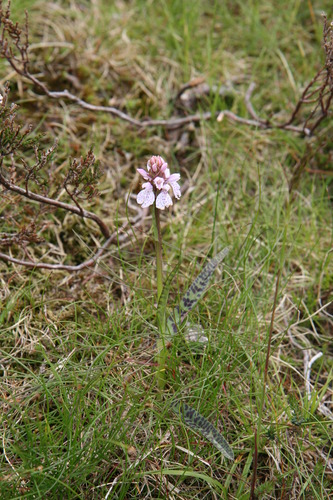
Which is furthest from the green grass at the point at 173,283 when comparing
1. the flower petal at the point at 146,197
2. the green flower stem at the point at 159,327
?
the flower petal at the point at 146,197

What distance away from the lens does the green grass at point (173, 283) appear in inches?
77.7

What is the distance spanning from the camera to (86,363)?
7.00 ft

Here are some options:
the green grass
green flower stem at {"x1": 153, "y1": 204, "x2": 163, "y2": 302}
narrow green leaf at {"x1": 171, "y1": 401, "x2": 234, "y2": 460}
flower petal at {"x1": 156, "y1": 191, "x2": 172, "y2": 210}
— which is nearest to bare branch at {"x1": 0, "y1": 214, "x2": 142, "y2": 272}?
the green grass

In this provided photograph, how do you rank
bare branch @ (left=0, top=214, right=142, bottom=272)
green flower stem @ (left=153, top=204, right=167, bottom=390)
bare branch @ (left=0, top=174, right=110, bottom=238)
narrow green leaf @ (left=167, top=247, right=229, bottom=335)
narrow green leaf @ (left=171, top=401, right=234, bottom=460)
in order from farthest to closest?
bare branch @ (left=0, top=214, right=142, bottom=272)
bare branch @ (left=0, top=174, right=110, bottom=238)
narrow green leaf @ (left=167, top=247, right=229, bottom=335)
green flower stem @ (left=153, top=204, right=167, bottom=390)
narrow green leaf @ (left=171, top=401, right=234, bottom=460)

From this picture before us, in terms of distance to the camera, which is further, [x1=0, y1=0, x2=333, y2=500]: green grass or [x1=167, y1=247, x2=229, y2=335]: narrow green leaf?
[x1=167, y1=247, x2=229, y2=335]: narrow green leaf

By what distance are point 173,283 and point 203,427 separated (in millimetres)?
909

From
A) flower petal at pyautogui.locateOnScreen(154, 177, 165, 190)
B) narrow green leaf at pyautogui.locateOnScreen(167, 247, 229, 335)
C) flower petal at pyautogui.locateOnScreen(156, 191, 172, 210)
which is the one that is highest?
flower petal at pyautogui.locateOnScreen(154, 177, 165, 190)

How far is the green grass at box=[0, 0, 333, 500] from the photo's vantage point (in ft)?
6.48

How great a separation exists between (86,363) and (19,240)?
0.80m

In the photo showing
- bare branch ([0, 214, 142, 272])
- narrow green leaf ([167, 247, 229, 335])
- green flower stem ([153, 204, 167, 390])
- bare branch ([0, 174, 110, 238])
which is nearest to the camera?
green flower stem ([153, 204, 167, 390])

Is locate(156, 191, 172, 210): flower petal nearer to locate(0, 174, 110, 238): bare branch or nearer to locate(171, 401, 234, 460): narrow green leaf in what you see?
locate(0, 174, 110, 238): bare branch

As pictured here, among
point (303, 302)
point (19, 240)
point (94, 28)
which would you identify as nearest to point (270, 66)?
point (94, 28)

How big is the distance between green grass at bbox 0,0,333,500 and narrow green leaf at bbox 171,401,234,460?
0.06 meters

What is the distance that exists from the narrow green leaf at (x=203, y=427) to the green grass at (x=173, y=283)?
59mm
